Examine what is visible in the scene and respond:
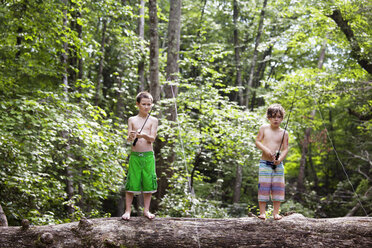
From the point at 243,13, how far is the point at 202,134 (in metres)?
11.4

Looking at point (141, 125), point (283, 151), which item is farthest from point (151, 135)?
point (283, 151)

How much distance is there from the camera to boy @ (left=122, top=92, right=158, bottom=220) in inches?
145

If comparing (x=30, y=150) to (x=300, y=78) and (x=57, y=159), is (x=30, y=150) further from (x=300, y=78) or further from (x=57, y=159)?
(x=300, y=78)

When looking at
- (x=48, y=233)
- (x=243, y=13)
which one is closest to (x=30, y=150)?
(x=48, y=233)

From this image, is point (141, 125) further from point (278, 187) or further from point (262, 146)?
point (278, 187)

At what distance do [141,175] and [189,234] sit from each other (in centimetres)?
82

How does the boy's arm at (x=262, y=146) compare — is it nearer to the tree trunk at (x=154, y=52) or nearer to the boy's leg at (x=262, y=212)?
the boy's leg at (x=262, y=212)

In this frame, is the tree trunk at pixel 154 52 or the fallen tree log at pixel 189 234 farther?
the tree trunk at pixel 154 52

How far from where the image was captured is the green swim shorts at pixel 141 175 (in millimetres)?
3684

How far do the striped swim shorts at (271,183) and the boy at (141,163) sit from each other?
1.22m

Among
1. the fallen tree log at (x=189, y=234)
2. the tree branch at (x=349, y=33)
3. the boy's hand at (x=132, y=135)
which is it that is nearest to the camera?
the fallen tree log at (x=189, y=234)

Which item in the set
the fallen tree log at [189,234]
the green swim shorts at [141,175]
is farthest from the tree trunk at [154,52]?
the fallen tree log at [189,234]

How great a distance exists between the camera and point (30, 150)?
569cm

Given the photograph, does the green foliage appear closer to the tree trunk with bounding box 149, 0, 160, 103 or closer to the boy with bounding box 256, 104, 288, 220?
the tree trunk with bounding box 149, 0, 160, 103
